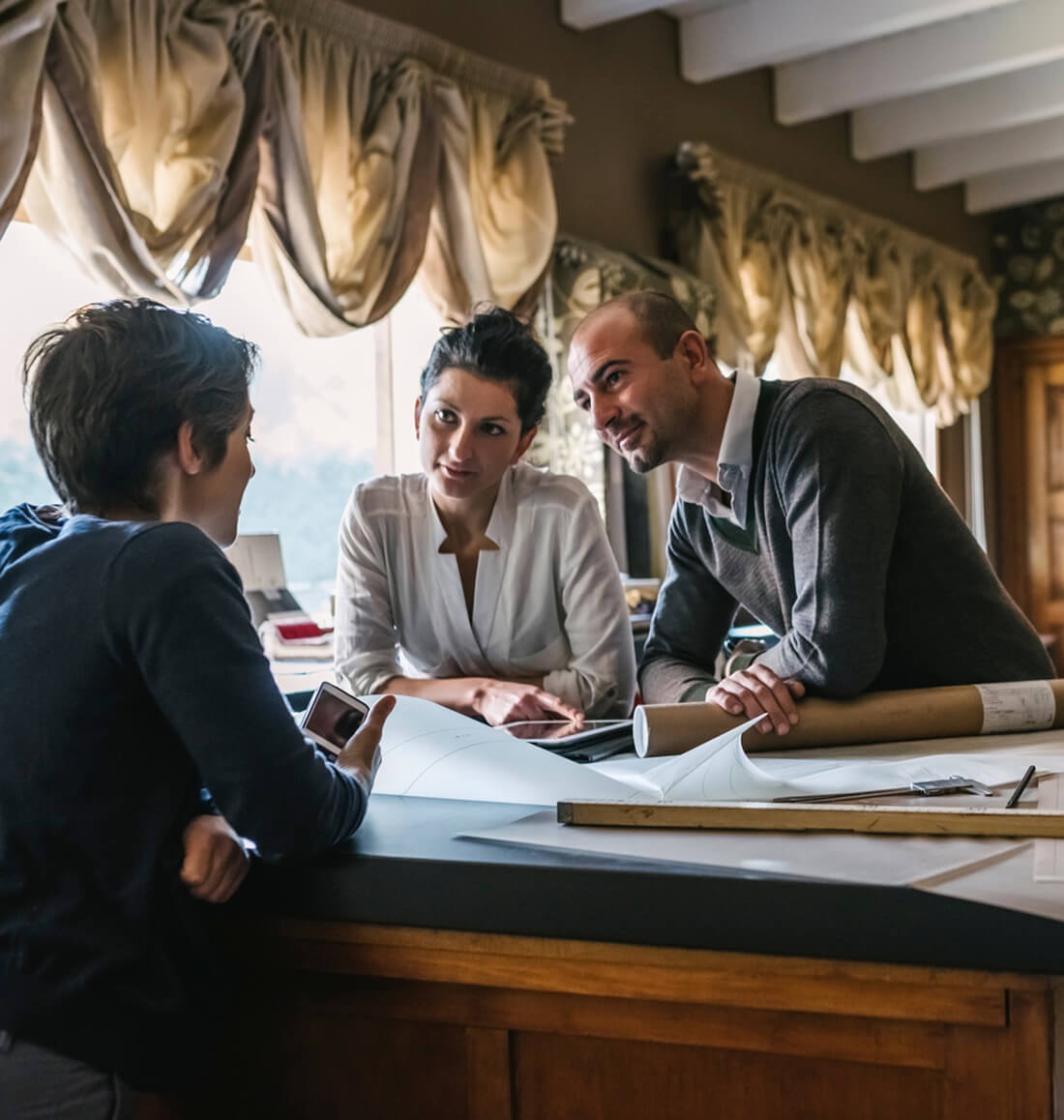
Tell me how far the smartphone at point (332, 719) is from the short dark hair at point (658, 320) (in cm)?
93

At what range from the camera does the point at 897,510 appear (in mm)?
1786

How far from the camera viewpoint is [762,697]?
1.60 meters

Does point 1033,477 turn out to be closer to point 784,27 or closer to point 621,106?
point 784,27

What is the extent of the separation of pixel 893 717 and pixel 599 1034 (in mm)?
701

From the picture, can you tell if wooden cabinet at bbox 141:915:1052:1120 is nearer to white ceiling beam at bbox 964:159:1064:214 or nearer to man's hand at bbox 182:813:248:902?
man's hand at bbox 182:813:248:902

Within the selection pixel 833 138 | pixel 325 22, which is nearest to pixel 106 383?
pixel 325 22

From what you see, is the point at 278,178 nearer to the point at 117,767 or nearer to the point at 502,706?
the point at 502,706

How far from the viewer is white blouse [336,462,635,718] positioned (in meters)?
2.25

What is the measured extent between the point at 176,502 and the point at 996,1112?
A: 80cm

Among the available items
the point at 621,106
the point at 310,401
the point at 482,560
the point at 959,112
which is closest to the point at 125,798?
the point at 482,560

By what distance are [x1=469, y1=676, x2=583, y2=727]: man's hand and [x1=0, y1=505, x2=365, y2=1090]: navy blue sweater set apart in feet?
2.85

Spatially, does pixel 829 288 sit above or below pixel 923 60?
below

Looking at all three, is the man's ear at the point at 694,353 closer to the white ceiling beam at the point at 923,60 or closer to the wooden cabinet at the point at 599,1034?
the wooden cabinet at the point at 599,1034

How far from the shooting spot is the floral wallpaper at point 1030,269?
7359 mm
